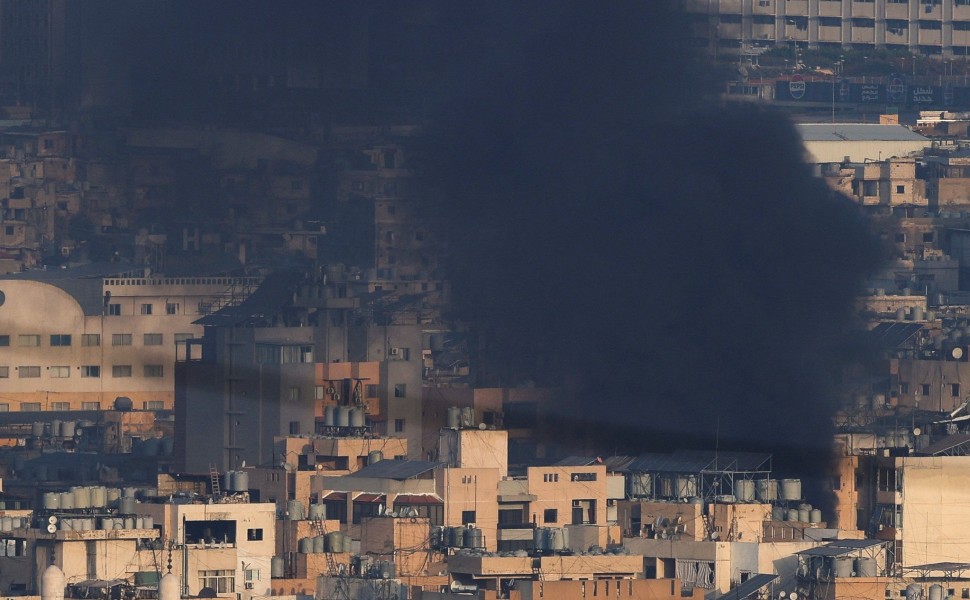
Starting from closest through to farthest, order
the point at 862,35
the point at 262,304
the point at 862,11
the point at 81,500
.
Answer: the point at 81,500 < the point at 262,304 < the point at 862,11 < the point at 862,35

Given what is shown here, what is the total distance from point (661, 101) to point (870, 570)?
74.6ft

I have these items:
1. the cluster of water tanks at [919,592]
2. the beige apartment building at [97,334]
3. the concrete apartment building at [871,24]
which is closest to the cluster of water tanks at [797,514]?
the cluster of water tanks at [919,592]

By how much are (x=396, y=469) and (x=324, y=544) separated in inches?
162

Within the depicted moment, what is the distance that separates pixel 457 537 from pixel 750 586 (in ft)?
8.76

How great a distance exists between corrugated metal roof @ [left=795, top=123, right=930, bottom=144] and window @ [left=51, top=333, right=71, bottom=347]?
766 inches

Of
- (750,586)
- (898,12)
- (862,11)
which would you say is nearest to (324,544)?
(750,586)

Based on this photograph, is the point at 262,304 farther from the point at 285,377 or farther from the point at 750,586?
the point at 750,586

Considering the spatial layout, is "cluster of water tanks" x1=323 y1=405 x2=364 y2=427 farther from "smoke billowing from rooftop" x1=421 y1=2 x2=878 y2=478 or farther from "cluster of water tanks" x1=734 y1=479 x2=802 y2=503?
"cluster of water tanks" x1=734 y1=479 x2=802 y2=503

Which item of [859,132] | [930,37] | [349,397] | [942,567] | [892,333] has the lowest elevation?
[942,567]

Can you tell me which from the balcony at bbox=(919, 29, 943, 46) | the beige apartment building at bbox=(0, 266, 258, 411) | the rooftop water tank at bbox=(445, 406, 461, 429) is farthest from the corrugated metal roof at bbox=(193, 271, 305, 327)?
the balcony at bbox=(919, 29, 943, 46)

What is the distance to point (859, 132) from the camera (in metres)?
66.6

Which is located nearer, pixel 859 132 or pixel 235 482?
pixel 235 482

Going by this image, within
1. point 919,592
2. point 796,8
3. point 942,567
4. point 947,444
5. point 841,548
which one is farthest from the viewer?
point 796,8

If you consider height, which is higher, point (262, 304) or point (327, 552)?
point (262, 304)
